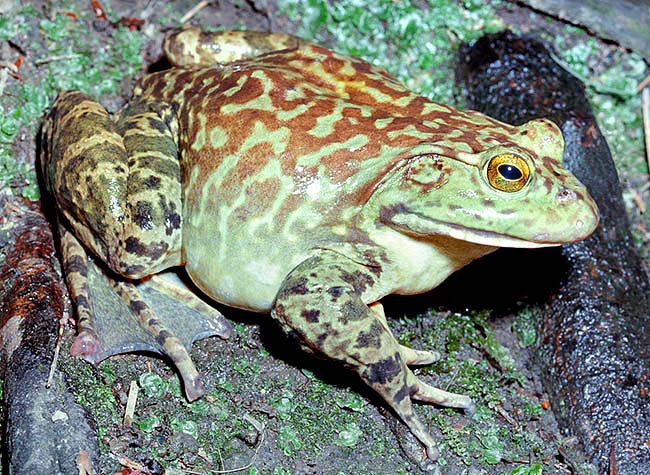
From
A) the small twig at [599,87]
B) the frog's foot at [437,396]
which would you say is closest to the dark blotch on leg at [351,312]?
the frog's foot at [437,396]

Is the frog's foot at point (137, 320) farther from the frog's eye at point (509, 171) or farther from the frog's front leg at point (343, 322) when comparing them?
the frog's eye at point (509, 171)

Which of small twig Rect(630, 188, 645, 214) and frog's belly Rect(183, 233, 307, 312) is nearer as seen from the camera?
frog's belly Rect(183, 233, 307, 312)

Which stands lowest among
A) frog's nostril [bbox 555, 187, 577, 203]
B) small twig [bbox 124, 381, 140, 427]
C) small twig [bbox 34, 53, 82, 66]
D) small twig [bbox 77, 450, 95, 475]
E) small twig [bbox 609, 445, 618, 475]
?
small twig [bbox 609, 445, 618, 475]

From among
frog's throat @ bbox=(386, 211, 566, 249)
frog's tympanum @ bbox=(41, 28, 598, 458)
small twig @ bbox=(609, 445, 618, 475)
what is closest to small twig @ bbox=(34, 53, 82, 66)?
frog's tympanum @ bbox=(41, 28, 598, 458)

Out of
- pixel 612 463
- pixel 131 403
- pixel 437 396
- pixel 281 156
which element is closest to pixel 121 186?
pixel 281 156

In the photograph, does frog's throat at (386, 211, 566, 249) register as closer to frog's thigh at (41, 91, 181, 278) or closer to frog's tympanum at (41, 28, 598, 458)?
frog's tympanum at (41, 28, 598, 458)

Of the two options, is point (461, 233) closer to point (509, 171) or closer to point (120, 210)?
point (509, 171)
